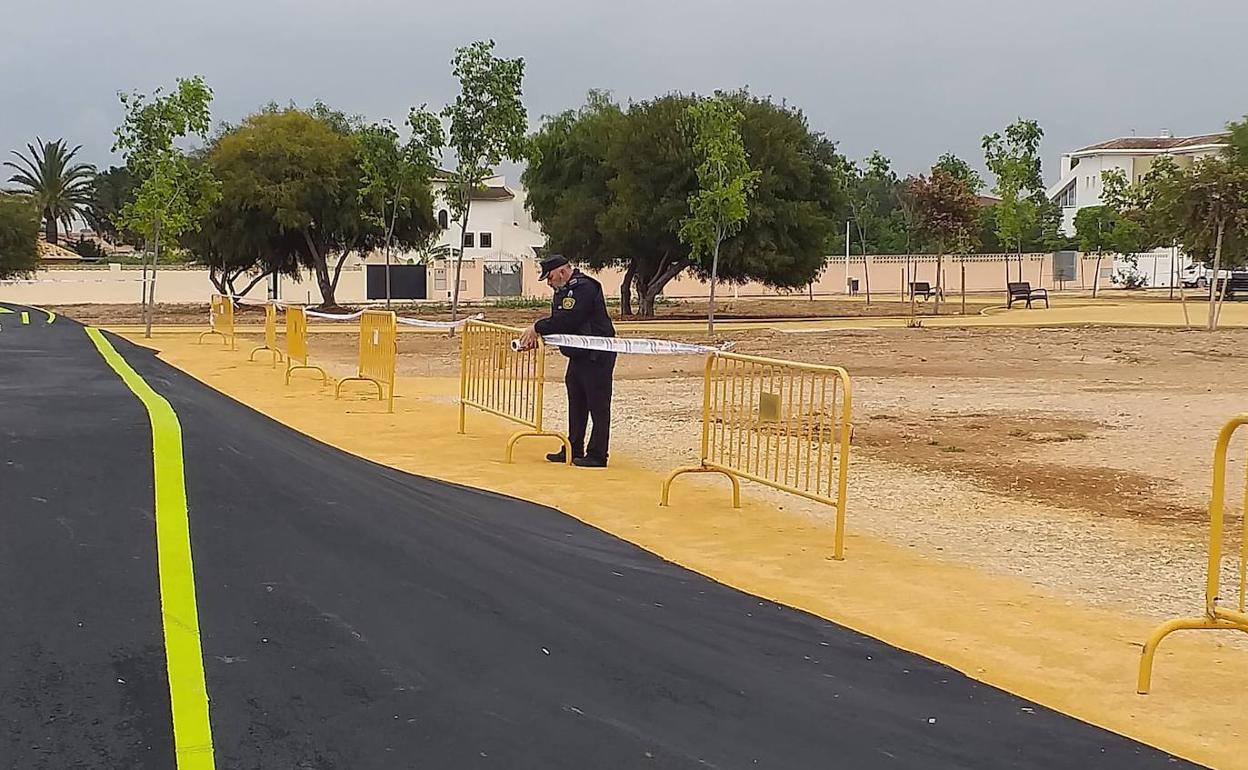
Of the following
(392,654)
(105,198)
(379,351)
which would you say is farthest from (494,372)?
(105,198)

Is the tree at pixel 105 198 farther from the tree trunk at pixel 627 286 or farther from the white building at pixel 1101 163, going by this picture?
the white building at pixel 1101 163

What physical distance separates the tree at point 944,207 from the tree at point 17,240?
36800 mm

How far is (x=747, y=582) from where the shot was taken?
680cm

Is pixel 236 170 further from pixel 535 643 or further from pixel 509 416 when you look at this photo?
pixel 535 643

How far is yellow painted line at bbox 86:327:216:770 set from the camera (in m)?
3.34

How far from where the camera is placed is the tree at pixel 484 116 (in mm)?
29094

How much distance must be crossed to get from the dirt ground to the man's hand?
1.49 meters

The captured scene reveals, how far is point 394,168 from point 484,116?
10299 millimetres

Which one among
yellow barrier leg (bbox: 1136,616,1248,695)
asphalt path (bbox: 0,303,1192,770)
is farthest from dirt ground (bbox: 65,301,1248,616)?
asphalt path (bbox: 0,303,1192,770)

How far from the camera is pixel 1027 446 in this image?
1213 cm

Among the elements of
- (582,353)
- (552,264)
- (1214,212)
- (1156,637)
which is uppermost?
(1214,212)

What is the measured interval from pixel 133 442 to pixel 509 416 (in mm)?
6067

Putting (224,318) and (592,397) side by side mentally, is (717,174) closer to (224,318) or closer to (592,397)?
(224,318)

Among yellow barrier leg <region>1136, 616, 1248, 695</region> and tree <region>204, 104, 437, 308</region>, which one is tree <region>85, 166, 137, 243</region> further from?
yellow barrier leg <region>1136, 616, 1248, 695</region>
